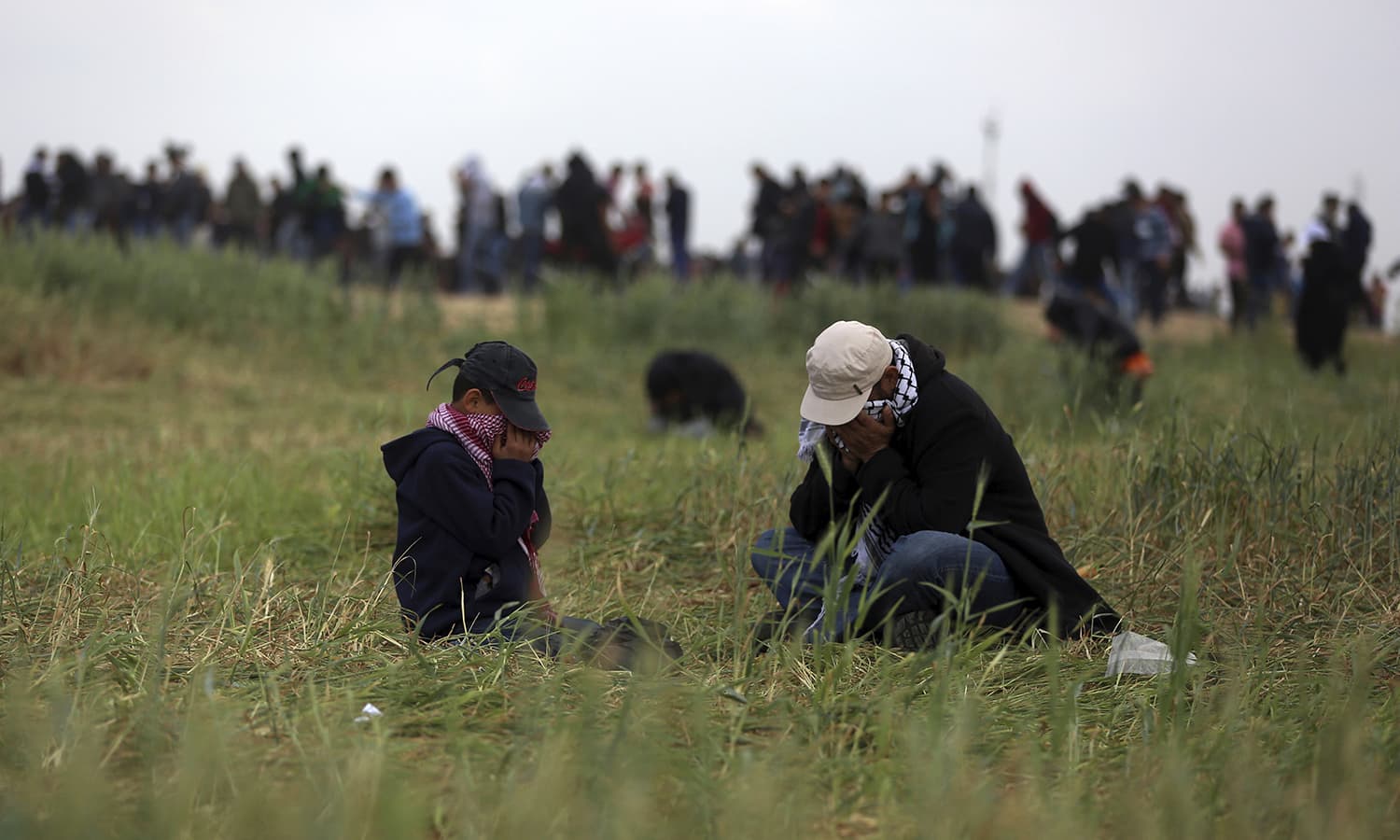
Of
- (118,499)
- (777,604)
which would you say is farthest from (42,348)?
(777,604)

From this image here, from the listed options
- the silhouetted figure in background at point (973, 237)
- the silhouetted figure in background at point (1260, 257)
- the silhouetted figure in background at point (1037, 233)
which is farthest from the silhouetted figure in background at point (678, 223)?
the silhouetted figure in background at point (1260, 257)

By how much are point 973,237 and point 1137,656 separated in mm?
11852

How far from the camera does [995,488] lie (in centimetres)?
358

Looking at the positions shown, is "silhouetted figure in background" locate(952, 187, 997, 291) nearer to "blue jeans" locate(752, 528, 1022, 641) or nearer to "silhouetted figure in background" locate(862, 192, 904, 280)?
"silhouetted figure in background" locate(862, 192, 904, 280)

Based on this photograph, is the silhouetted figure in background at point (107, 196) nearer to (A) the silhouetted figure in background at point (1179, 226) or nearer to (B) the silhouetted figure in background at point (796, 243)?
(B) the silhouetted figure in background at point (796, 243)

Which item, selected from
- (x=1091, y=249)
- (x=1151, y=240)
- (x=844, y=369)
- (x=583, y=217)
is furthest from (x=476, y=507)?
(x=1151, y=240)

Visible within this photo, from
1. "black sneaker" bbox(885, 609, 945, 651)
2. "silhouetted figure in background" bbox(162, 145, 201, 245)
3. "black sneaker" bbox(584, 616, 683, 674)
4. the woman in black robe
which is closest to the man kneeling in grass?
"black sneaker" bbox(885, 609, 945, 651)

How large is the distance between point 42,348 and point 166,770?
26.4 ft

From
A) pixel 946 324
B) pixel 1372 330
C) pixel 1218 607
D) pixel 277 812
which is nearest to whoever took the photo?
pixel 277 812

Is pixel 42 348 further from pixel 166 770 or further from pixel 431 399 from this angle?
pixel 166 770

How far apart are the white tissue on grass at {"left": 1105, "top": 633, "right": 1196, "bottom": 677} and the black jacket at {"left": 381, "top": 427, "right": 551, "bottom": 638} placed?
1.54 m

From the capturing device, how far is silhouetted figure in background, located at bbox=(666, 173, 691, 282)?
51.7ft

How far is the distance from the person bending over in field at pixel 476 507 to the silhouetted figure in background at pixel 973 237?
11.7 metres

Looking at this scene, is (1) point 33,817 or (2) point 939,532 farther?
(2) point 939,532
